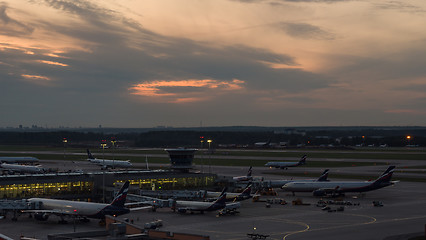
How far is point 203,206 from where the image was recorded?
81.8 meters

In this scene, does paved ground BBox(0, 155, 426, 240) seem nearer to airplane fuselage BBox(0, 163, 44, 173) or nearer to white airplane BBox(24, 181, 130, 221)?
white airplane BBox(24, 181, 130, 221)

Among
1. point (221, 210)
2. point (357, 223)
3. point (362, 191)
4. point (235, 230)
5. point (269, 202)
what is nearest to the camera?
point (235, 230)

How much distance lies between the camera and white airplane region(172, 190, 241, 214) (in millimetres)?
81000

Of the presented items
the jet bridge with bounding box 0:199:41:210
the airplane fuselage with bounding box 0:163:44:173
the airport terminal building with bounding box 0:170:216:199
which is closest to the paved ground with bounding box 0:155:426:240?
the jet bridge with bounding box 0:199:41:210

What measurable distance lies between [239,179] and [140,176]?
26.1 m

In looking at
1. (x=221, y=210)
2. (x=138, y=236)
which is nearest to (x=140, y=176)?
(x=221, y=210)

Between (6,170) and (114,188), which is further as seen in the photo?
(6,170)

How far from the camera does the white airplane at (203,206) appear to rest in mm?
81000

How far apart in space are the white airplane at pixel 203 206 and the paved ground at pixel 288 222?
3.75ft

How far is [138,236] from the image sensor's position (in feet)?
118

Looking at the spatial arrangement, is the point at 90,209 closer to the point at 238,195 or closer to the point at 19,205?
the point at 19,205

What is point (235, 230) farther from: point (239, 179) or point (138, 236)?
point (239, 179)

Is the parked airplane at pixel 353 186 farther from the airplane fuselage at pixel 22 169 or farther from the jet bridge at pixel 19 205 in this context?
the airplane fuselage at pixel 22 169

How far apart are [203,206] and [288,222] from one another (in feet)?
46.2
